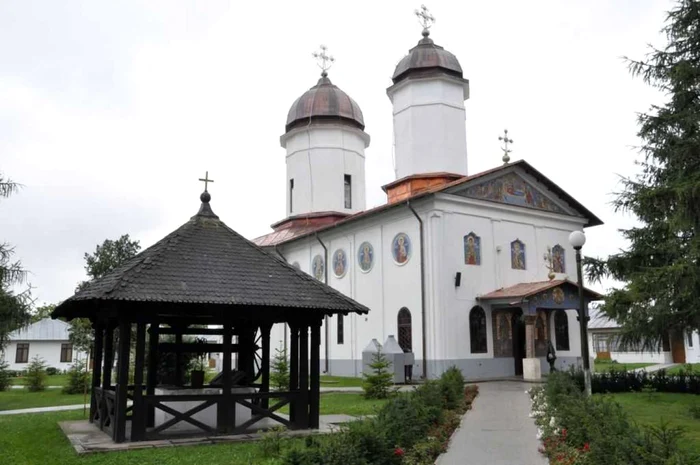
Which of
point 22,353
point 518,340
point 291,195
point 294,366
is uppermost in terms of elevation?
point 291,195

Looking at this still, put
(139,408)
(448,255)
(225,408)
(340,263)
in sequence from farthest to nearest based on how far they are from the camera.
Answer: (340,263), (448,255), (225,408), (139,408)

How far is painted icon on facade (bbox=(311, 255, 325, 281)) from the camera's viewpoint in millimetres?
29825

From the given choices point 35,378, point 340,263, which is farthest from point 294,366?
point 35,378

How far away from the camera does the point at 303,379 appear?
38.4ft

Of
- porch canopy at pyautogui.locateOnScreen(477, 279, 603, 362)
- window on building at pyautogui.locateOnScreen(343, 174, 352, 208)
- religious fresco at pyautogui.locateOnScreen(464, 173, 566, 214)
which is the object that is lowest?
porch canopy at pyautogui.locateOnScreen(477, 279, 603, 362)

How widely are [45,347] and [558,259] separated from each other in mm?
40162

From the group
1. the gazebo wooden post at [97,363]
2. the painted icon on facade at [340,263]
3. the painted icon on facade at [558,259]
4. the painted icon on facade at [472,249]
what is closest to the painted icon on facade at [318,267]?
the painted icon on facade at [340,263]

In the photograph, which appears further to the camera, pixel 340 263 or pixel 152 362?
pixel 340 263

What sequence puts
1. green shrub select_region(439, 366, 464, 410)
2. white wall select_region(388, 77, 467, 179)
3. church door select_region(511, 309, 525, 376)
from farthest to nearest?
white wall select_region(388, 77, 467, 179) → church door select_region(511, 309, 525, 376) → green shrub select_region(439, 366, 464, 410)

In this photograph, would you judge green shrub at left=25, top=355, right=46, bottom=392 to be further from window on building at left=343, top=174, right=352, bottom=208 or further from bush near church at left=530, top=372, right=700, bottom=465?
bush near church at left=530, top=372, right=700, bottom=465

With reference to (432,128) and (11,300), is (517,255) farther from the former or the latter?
(11,300)

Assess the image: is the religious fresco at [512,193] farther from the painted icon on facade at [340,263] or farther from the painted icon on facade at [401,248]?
the painted icon on facade at [340,263]

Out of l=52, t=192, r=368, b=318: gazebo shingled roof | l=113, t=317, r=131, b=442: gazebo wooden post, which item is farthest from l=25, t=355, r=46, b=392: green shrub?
l=113, t=317, r=131, b=442: gazebo wooden post

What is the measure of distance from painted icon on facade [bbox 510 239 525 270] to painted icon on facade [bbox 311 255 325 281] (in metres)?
8.92
